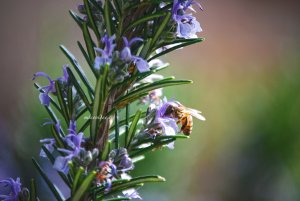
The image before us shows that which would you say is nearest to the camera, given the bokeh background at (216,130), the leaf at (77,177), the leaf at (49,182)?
the leaf at (77,177)

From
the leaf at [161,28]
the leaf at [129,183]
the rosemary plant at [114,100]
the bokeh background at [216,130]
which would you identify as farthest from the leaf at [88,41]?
the bokeh background at [216,130]

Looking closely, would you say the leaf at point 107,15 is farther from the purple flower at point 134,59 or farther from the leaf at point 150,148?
the leaf at point 150,148

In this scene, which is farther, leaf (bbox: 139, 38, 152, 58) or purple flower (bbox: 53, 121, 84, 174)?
leaf (bbox: 139, 38, 152, 58)

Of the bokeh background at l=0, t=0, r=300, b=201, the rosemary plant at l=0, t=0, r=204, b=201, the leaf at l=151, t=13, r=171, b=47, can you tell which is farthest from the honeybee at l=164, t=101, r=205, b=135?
the bokeh background at l=0, t=0, r=300, b=201

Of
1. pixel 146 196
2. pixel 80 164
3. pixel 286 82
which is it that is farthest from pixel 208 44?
pixel 80 164

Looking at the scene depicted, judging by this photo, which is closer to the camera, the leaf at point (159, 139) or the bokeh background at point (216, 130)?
the leaf at point (159, 139)

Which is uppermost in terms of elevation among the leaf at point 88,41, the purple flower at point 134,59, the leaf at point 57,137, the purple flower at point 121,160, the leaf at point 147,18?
the leaf at point 147,18

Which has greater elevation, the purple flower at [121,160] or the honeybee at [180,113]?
the honeybee at [180,113]

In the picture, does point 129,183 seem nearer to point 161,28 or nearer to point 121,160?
point 121,160

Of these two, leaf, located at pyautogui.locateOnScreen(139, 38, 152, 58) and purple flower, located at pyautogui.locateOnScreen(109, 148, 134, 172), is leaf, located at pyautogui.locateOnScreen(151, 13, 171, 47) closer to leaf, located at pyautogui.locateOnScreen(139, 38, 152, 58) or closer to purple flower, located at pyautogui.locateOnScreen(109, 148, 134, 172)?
leaf, located at pyautogui.locateOnScreen(139, 38, 152, 58)
